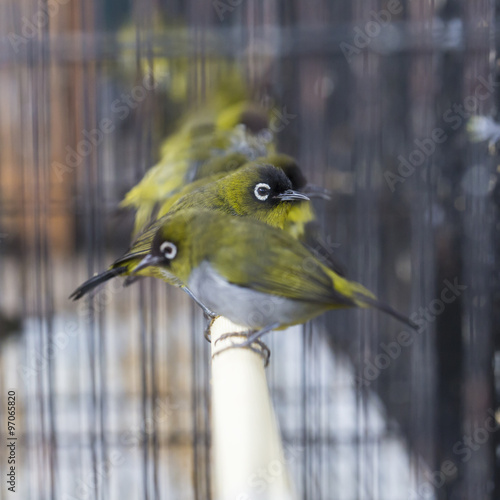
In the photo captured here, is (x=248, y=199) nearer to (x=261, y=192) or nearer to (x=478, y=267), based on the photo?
(x=261, y=192)

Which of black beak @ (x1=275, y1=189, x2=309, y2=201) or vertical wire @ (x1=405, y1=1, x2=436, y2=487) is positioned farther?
vertical wire @ (x1=405, y1=1, x2=436, y2=487)

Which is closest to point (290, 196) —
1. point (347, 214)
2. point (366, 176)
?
point (366, 176)

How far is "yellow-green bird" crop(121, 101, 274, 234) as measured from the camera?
995 mm

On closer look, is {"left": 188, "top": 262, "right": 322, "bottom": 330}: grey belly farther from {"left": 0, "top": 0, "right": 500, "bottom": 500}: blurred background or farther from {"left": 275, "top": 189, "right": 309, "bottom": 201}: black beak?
{"left": 0, "top": 0, "right": 500, "bottom": 500}: blurred background

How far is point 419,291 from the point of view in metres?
1.35

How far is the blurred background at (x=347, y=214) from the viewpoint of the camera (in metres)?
1.28

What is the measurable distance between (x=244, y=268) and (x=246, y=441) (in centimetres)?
18

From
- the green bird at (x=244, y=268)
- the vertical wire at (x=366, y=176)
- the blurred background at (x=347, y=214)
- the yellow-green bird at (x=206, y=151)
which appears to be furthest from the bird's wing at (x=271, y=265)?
the vertical wire at (x=366, y=176)

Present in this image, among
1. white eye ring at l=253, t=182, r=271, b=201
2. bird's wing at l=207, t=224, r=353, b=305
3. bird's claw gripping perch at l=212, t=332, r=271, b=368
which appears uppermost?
white eye ring at l=253, t=182, r=271, b=201

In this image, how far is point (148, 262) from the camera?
53 cm

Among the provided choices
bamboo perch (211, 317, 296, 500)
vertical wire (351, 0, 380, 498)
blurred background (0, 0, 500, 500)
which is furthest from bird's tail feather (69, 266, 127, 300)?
vertical wire (351, 0, 380, 498)

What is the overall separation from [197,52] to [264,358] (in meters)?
0.81

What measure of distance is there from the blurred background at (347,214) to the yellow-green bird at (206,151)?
0.36ft

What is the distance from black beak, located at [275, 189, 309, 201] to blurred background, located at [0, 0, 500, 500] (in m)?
0.54
